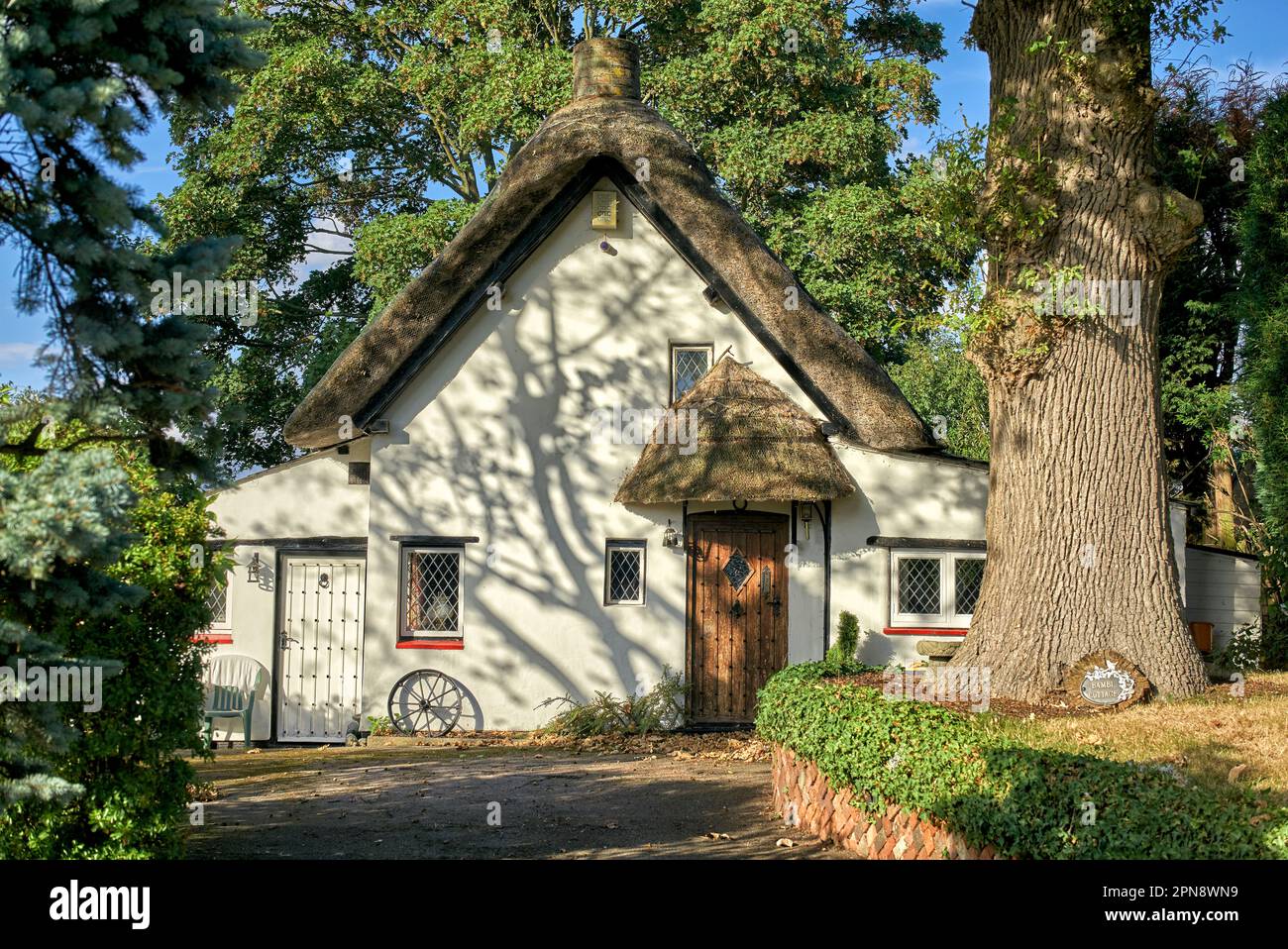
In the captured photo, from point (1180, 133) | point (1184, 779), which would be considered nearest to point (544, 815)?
point (1184, 779)

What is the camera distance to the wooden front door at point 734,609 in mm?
15133

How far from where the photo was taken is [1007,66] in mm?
10469

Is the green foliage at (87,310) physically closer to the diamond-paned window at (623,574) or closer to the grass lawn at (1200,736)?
the grass lawn at (1200,736)

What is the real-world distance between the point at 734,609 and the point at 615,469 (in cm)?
219

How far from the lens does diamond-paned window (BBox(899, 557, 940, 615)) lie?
15.2 m

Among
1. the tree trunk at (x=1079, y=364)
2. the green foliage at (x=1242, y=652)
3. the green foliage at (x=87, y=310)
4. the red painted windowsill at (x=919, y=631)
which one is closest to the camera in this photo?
the green foliage at (x=87, y=310)

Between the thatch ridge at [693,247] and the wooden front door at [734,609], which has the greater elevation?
the thatch ridge at [693,247]

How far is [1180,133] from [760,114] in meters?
7.70

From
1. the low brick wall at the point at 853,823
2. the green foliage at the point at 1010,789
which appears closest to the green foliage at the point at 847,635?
the low brick wall at the point at 853,823

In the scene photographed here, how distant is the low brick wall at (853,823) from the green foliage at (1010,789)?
95 mm

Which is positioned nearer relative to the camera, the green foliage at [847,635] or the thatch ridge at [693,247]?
the green foliage at [847,635]

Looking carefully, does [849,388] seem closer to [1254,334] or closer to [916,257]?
[1254,334]

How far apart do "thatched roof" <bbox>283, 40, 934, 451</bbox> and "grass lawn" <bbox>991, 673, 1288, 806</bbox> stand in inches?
251

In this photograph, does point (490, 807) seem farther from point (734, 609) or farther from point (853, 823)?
point (734, 609)
